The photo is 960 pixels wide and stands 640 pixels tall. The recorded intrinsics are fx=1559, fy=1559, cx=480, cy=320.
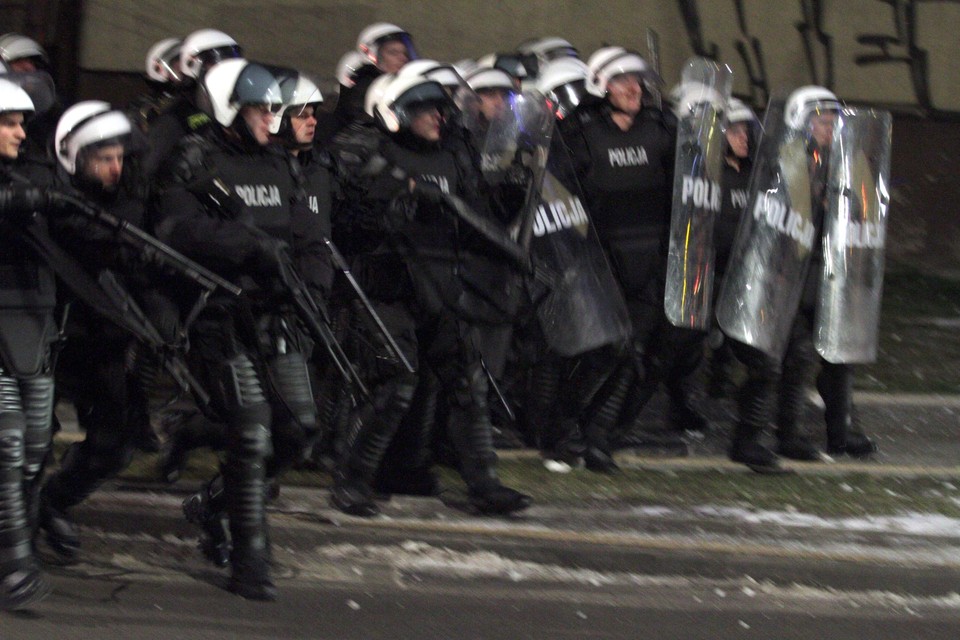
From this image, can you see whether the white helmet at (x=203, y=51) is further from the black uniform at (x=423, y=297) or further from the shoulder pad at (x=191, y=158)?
the shoulder pad at (x=191, y=158)

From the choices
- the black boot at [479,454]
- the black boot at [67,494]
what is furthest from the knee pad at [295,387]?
the black boot at [479,454]

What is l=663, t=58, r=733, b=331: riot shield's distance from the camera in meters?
7.41

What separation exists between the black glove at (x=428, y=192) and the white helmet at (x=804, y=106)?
2.02 m

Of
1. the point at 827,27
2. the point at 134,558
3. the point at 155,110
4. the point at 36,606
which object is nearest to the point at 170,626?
the point at 36,606

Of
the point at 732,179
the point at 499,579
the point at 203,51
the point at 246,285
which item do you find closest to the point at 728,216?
the point at 732,179

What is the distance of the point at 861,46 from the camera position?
41.5 feet

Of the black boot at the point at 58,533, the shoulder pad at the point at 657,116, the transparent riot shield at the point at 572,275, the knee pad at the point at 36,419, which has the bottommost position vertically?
the black boot at the point at 58,533

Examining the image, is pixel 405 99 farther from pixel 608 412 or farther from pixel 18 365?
pixel 18 365

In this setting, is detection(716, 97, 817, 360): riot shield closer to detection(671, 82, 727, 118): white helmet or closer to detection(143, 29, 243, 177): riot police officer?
detection(671, 82, 727, 118): white helmet

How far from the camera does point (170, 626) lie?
5.09 metres

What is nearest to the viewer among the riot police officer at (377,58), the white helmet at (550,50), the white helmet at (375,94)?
the white helmet at (375,94)

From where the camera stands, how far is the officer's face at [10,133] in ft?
17.2

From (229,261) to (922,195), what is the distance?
28.7 ft

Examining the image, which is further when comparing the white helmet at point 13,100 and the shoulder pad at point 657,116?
the shoulder pad at point 657,116
